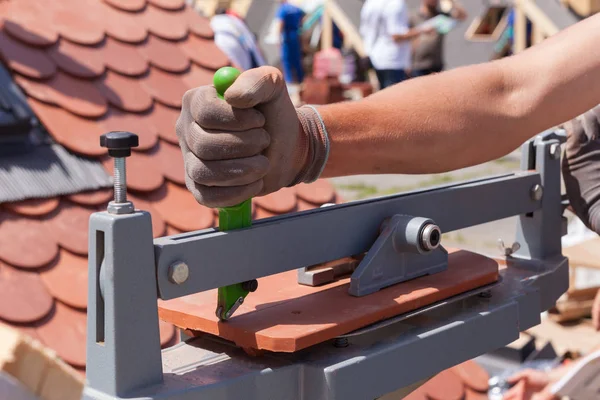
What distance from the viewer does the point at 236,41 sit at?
6.12 meters

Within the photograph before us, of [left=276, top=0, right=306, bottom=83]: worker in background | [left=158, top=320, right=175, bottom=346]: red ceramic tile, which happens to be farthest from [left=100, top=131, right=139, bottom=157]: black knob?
[left=276, top=0, right=306, bottom=83]: worker in background

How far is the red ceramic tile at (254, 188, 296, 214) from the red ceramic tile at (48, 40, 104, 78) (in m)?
0.73

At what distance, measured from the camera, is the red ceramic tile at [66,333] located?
2.10 meters

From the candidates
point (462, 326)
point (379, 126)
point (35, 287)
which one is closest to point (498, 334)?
point (462, 326)

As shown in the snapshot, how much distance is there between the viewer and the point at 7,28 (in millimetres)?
2666

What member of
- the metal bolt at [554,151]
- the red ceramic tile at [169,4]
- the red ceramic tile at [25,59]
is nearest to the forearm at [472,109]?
the metal bolt at [554,151]

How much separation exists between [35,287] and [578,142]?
4.91 feet

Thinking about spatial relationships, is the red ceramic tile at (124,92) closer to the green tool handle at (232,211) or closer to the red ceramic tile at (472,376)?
the red ceramic tile at (472,376)

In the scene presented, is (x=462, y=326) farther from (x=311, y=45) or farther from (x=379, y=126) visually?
(x=311, y=45)

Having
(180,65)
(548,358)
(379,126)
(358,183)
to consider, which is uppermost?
(180,65)

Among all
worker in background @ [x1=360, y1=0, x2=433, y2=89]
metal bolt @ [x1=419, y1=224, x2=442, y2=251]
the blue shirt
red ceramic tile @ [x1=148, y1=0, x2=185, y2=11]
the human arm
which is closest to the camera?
the human arm

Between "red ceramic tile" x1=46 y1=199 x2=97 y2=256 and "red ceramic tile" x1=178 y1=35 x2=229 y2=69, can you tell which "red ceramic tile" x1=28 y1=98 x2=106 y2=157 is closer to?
"red ceramic tile" x1=46 y1=199 x2=97 y2=256

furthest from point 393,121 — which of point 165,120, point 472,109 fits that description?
point 165,120

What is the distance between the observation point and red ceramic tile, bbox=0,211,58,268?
7.20ft
